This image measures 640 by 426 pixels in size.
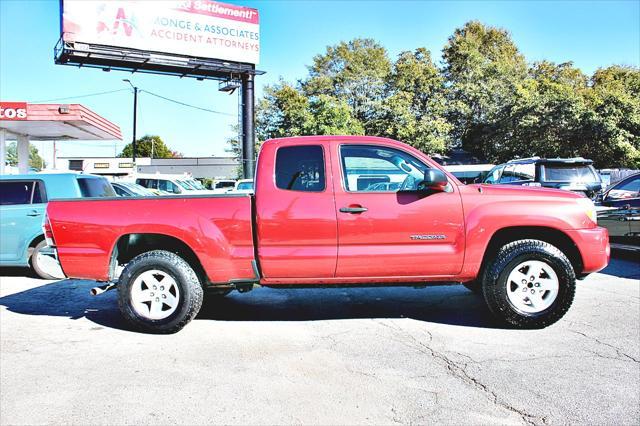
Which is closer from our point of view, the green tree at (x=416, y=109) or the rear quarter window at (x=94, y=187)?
the rear quarter window at (x=94, y=187)

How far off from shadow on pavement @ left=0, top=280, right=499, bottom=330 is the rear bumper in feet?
3.79

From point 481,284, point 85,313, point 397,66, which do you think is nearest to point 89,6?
point 397,66

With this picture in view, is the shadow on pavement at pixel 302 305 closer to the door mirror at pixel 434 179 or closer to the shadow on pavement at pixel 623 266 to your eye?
the door mirror at pixel 434 179

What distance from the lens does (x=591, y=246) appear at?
4.96 metres

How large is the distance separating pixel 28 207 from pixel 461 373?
7.47 m

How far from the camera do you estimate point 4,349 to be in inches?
184

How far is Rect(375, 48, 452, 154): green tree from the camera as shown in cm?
3500

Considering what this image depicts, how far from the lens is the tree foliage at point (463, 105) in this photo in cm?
2894

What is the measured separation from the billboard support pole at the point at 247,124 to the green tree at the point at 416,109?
9.58 metres

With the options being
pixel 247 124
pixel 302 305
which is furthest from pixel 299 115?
pixel 302 305

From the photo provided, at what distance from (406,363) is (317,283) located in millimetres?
1307

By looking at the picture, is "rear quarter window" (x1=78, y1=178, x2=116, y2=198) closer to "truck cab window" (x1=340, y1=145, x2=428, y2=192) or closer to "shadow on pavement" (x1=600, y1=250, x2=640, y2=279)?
"truck cab window" (x1=340, y1=145, x2=428, y2=192)

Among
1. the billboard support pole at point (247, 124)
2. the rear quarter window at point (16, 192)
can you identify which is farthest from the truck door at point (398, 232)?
the billboard support pole at point (247, 124)

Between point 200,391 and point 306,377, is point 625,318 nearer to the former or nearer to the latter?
point 306,377
